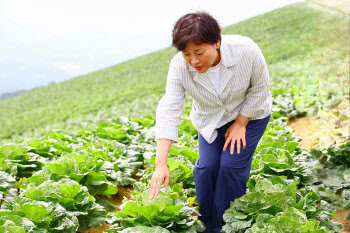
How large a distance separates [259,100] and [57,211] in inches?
66.5

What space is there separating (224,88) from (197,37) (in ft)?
1.65

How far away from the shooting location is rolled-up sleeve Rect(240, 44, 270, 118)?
252 centimetres

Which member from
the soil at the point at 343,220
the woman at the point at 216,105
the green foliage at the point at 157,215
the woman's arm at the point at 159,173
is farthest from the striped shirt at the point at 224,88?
the soil at the point at 343,220

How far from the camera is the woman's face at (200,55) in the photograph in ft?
7.20

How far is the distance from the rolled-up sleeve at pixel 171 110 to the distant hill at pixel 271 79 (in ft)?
10.8

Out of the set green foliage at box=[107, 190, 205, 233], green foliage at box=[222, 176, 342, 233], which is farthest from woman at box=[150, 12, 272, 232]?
green foliage at box=[107, 190, 205, 233]

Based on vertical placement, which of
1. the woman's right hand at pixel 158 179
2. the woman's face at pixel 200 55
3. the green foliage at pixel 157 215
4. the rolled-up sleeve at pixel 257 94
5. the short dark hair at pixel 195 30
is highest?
the short dark hair at pixel 195 30

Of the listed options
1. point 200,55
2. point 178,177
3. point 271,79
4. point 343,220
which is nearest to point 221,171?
point 200,55

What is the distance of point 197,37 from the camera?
2145mm

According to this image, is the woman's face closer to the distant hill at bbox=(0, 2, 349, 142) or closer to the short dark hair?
the short dark hair

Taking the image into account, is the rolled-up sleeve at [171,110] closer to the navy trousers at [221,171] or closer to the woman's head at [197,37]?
the woman's head at [197,37]

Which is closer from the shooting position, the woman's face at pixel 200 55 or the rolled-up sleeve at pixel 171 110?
the woman's face at pixel 200 55

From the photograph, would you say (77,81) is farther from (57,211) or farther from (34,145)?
(57,211)

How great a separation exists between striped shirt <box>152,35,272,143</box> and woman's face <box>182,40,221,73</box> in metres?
0.15
